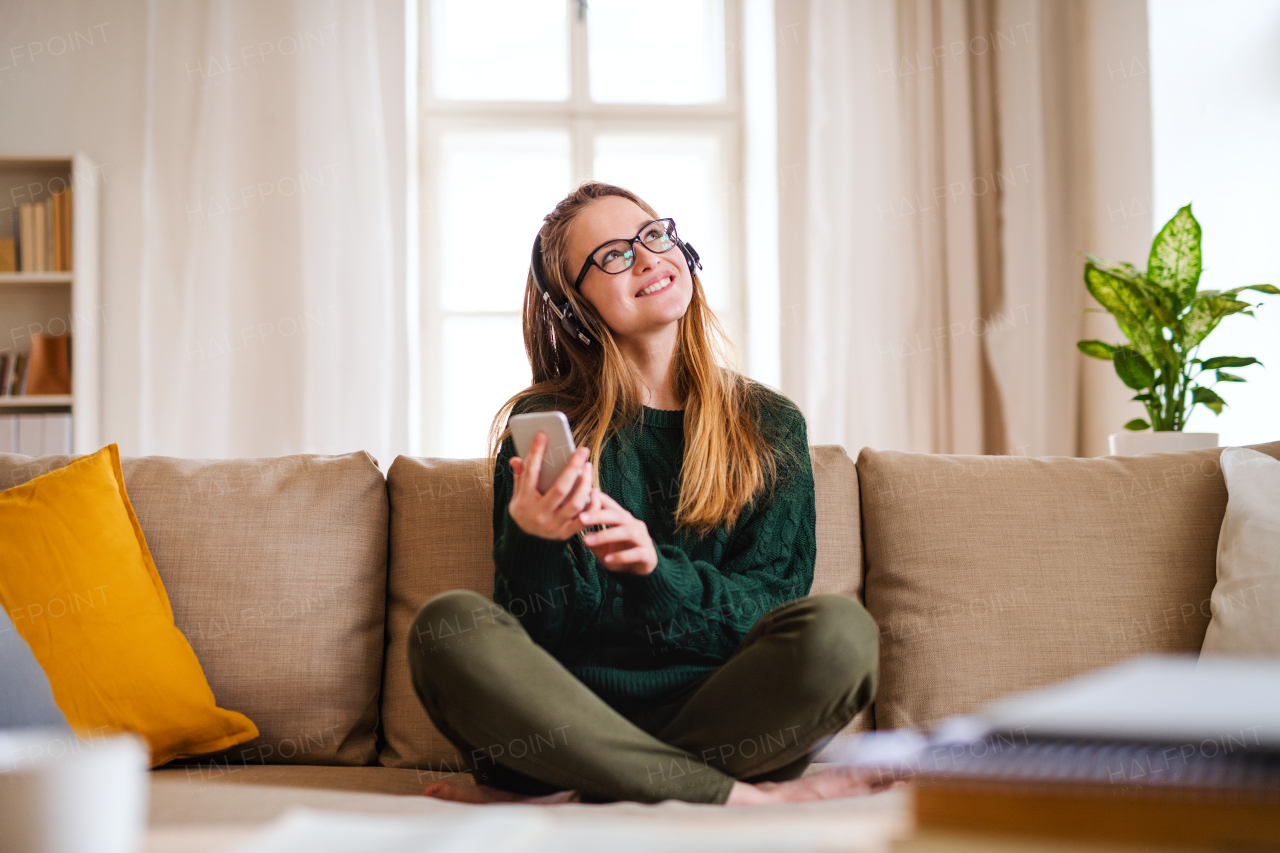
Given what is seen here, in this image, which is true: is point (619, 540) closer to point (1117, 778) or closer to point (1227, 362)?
point (1117, 778)

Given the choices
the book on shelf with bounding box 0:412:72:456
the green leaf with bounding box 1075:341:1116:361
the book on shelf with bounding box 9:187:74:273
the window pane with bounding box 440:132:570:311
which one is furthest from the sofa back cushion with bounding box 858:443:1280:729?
the book on shelf with bounding box 9:187:74:273

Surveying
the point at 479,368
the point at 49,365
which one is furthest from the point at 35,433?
the point at 479,368

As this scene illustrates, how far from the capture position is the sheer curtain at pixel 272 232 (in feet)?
9.83

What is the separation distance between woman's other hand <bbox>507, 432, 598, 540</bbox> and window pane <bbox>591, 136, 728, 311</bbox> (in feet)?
7.24

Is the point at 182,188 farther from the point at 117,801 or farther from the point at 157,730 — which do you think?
the point at 117,801

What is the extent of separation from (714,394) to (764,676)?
52 centimetres

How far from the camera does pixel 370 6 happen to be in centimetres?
305

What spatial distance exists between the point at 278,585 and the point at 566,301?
0.59m

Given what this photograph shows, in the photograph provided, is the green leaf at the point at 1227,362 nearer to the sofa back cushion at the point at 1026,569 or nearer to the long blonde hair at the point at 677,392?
the sofa back cushion at the point at 1026,569

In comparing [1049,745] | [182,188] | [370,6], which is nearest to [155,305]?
[182,188]

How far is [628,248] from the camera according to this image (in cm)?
145

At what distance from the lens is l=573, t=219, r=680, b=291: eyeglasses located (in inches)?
56.7

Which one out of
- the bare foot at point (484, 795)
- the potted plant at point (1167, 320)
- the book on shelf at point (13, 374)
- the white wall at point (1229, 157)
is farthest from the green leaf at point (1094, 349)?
the book on shelf at point (13, 374)

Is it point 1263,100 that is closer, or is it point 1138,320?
point 1138,320
